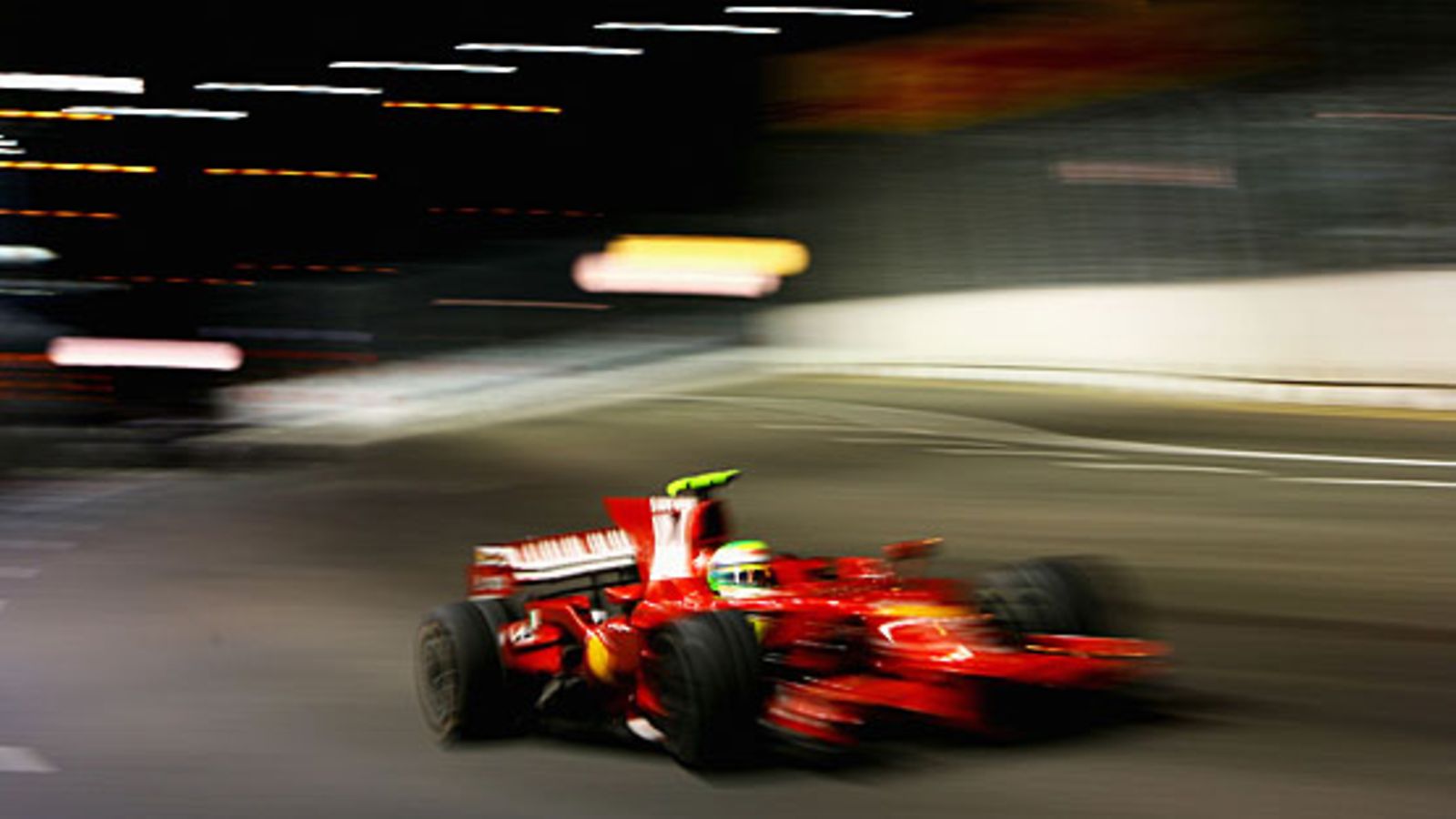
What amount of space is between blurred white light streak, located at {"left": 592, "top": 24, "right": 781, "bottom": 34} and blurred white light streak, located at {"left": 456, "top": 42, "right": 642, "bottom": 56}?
523mm

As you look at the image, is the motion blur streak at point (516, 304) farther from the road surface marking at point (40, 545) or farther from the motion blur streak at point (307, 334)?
the road surface marking at point (40, 545)

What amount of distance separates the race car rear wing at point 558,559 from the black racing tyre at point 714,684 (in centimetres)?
133

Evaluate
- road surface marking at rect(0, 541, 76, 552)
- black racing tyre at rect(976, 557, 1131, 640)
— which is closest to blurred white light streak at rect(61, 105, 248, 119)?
road surface marking at rect(0, 541, 76, 552)

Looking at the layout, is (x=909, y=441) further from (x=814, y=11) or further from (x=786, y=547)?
(x=814, y=11)

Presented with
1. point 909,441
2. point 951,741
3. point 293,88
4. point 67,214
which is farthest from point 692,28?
point 951,741

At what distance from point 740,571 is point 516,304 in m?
20.2

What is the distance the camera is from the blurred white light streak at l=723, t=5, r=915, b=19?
3422cm

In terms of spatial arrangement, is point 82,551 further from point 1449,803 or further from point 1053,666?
point 1449,803

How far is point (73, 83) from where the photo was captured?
4381 centimetres

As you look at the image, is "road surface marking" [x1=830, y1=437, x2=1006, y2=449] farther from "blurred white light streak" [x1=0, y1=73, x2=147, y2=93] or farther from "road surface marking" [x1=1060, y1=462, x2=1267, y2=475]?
"blurred white light streak" [x1=0, y1=73, x2=147, y2=93]

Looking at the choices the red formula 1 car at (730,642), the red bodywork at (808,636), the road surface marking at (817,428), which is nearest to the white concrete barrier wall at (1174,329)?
the road surface marking at (817,428)

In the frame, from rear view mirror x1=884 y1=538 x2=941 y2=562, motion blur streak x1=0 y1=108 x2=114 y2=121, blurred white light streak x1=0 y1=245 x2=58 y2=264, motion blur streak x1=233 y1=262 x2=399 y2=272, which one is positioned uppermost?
motion blur streak x1=0 y1=108 x2=114 y2=121

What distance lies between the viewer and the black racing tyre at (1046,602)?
7.56 m

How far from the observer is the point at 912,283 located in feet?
95.1
